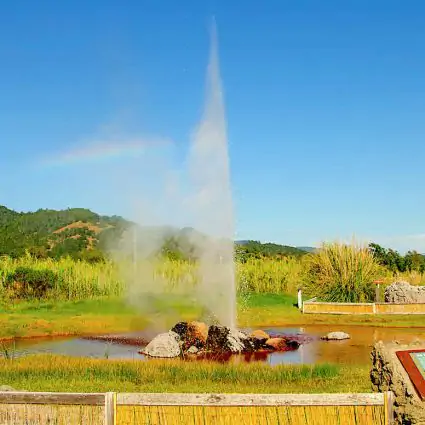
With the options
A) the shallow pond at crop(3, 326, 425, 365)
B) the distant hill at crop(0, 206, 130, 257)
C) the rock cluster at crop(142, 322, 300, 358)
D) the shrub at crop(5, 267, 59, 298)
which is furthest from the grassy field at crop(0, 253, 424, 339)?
the distant hill at crop(0, 206, 130, 257)

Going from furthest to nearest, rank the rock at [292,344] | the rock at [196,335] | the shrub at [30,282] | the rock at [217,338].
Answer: the shrub at [30,282] → the rock at [292,344] → the rock at [196,335] → the rock at [217,338]

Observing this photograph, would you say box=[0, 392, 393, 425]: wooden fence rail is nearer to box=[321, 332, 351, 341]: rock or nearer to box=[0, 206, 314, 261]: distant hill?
box=[321, 332, 351, 341]: rock

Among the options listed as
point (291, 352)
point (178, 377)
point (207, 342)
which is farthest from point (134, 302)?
point (178, 377)

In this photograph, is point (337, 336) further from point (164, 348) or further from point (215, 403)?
point (215, 403)

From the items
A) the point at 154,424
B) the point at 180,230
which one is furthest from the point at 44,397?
the point at 180,230

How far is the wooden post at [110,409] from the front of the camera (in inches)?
296

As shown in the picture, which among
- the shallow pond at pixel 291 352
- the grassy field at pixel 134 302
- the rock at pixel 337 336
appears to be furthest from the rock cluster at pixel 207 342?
the grassy field at pixel 134 302

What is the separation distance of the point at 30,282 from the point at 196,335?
15330 mm

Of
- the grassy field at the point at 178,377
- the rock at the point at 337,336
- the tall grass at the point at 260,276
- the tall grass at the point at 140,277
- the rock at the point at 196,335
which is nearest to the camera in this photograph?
the grassy field at the point at 178,377

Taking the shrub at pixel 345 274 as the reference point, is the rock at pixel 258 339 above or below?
below

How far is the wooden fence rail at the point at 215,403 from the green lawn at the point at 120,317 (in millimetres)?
14878

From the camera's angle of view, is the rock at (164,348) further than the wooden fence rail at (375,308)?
No

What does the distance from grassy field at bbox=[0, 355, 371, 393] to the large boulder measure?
1420 centimetres

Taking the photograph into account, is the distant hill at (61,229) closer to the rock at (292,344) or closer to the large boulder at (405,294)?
the large boulder at (405,294)
